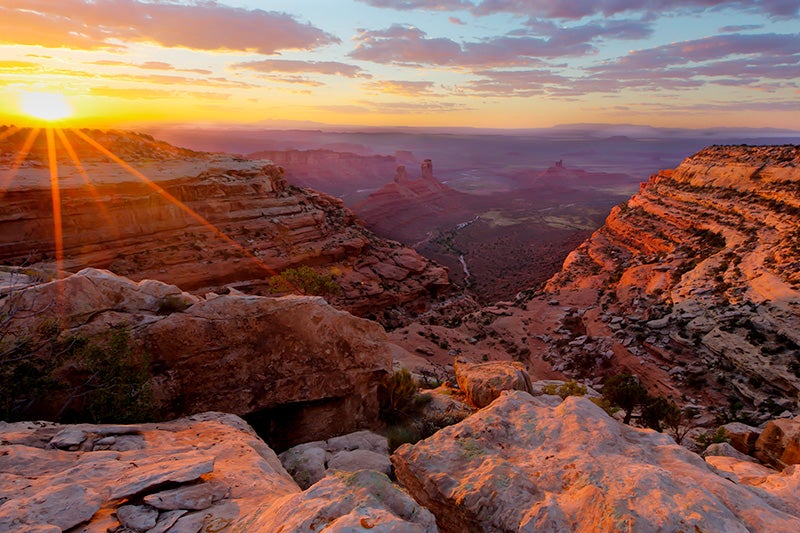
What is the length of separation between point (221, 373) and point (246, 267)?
24.9 meters

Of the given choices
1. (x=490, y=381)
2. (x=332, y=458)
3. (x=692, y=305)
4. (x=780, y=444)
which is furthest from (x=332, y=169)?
(x=780, y=444)

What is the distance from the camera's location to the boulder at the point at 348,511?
13.2 feet

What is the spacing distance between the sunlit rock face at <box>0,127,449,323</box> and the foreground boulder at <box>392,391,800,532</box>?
26.5 meters

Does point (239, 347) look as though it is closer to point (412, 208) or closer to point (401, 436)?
point (401, 436)

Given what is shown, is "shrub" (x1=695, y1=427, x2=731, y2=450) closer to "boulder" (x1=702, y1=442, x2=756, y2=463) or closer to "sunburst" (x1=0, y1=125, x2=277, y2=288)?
"boulder" (x1=702, y1=442, x2=756, y2=463)

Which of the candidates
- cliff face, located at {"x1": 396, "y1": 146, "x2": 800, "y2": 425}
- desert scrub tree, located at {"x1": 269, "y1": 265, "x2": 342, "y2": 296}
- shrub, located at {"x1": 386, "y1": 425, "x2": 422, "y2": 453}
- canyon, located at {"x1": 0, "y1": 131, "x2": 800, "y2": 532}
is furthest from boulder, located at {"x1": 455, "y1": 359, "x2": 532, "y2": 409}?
desert scrub tree, located at {"x1": 269, "y1": 265, "x2": 342, "y2": 296}

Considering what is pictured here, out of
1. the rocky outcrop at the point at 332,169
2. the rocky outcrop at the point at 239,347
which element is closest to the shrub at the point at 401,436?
the rocky outcrop at the point at 239,347

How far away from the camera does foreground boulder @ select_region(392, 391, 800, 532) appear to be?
15.1 feet

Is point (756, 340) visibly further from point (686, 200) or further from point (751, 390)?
point (686, 200)

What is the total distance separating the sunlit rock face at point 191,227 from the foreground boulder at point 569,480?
26545 mm

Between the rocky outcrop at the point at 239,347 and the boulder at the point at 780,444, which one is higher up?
the rocky outcrop at the point at 239,347

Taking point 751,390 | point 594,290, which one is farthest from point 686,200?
point 751,390

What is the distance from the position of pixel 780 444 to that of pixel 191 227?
3673 cm

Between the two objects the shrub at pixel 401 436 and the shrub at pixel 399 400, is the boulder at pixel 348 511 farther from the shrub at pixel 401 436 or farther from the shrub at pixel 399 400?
the shrub at pixel 399 400
